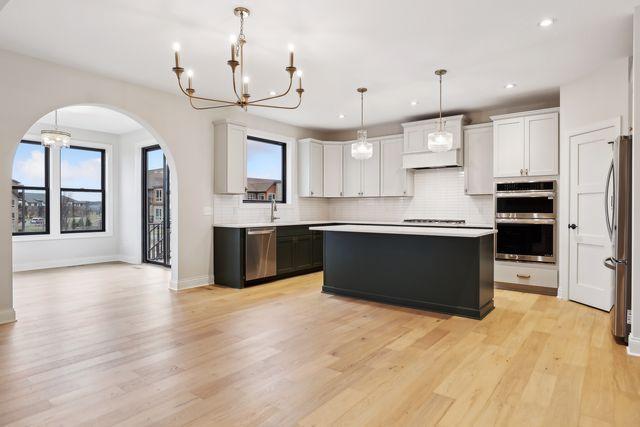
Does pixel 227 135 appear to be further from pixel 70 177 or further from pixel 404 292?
pixel 70 177

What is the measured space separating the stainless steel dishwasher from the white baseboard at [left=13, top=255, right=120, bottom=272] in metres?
4.26

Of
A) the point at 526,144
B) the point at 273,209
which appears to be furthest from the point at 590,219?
the point at 273,209

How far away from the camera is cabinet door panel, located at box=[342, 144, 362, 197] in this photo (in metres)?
7.28

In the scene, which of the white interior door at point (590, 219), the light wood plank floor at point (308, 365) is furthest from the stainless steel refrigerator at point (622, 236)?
the white interior door at point (590, 219)

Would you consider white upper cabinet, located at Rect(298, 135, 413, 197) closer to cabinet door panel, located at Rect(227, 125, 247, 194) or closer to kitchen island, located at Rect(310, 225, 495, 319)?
cabinet door panel, located at Rect(227, 125, 247, 194)

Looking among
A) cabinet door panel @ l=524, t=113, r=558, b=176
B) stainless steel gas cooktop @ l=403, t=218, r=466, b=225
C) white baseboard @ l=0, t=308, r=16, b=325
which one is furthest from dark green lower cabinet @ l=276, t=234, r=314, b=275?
cabinet door panel @ l=524, t=113, r=558, b=176

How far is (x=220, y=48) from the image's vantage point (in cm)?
378

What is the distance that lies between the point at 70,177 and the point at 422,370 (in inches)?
303

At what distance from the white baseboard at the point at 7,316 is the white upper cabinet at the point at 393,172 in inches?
213

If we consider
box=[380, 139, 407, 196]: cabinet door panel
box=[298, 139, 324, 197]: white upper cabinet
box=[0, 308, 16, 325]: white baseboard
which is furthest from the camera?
box=[298, 139, 324, 197]: white upper cabinet

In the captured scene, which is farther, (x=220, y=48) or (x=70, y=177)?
(x=70, y=177)

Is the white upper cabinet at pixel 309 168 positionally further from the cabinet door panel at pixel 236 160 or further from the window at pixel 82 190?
the window at pixel 82 190

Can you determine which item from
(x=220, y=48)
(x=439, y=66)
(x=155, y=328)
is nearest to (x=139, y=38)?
(x=220, y=48)

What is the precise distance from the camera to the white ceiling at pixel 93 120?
20.6 ft
